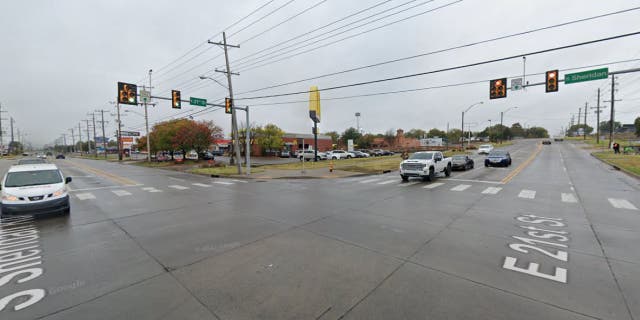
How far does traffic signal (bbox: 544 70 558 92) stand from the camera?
15438mm

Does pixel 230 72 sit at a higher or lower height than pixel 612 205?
higher

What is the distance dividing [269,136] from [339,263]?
49790 millimetres

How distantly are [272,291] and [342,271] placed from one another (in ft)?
3.98

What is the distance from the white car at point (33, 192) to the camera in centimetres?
745

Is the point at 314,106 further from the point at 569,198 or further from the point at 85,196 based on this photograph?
the point at 569,198

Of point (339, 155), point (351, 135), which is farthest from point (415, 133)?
point (339, 155)

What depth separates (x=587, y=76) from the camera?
14.7m


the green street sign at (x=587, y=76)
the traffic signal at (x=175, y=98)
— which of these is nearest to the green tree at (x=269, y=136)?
the traffic signal at (x=175, y=98)

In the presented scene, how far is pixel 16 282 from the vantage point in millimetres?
3961

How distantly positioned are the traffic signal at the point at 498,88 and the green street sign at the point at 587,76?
299 centimetres

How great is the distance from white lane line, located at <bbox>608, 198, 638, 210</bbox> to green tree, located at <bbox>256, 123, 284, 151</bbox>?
47.7m

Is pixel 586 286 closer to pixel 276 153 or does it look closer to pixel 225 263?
pixel 225 263

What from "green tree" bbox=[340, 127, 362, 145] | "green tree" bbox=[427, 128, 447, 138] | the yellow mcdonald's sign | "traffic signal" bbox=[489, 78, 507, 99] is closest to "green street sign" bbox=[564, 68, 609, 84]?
"traffic signal" bbox=[489, 78, 507, 99]

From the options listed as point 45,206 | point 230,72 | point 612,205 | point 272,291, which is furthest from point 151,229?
point 230,72
